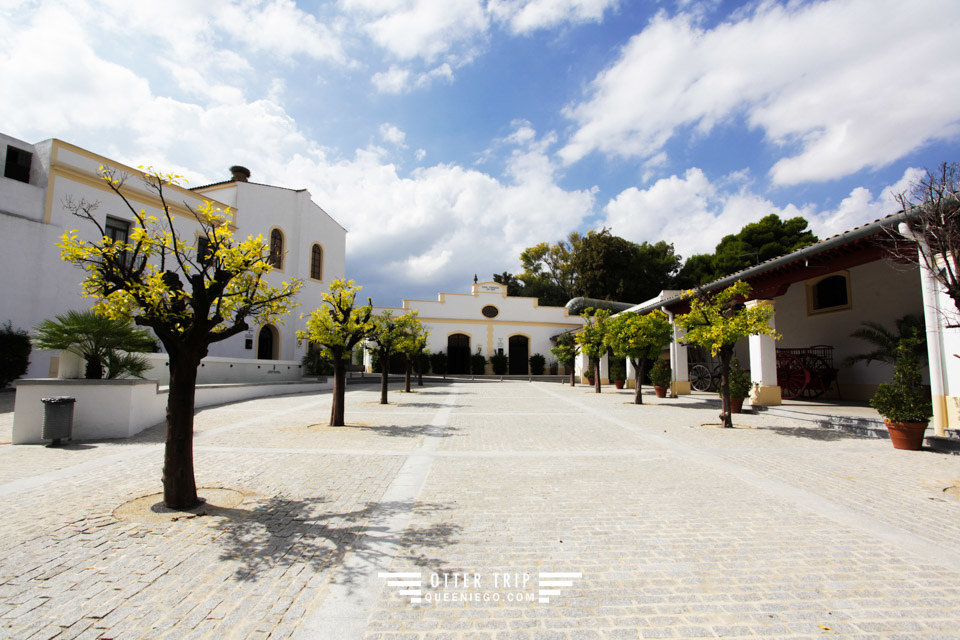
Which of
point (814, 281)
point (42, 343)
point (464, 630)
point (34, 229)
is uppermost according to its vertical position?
point (34, 229)

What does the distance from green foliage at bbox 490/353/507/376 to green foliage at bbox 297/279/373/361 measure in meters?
26.0

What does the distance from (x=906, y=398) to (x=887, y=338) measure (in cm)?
598

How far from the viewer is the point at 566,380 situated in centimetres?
3222

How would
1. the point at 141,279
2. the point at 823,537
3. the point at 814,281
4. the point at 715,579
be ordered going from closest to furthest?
the point at 715,579 → the point at 823,537 → the point at 141,279 → the point at 814,281

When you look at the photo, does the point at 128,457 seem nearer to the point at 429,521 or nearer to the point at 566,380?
the point at 429,521

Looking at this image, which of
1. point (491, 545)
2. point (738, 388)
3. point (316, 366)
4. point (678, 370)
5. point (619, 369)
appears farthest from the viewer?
point (316, 366)

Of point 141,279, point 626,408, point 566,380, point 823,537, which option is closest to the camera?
point 823,537

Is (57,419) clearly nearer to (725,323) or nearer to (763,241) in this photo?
(725,323)

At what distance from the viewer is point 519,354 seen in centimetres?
3838

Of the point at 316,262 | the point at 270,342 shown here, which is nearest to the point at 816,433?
the point at 270,342

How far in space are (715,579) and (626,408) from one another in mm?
11357

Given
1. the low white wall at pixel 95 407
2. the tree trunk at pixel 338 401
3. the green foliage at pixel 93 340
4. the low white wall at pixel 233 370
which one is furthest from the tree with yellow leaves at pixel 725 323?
the low white wall at pixel 233 370

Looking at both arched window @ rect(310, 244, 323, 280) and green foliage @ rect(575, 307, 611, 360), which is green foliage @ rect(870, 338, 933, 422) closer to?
green foliage @ rect(575, 307, 611, 360)

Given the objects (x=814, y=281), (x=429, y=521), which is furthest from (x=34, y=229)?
(x=814, y=281)
